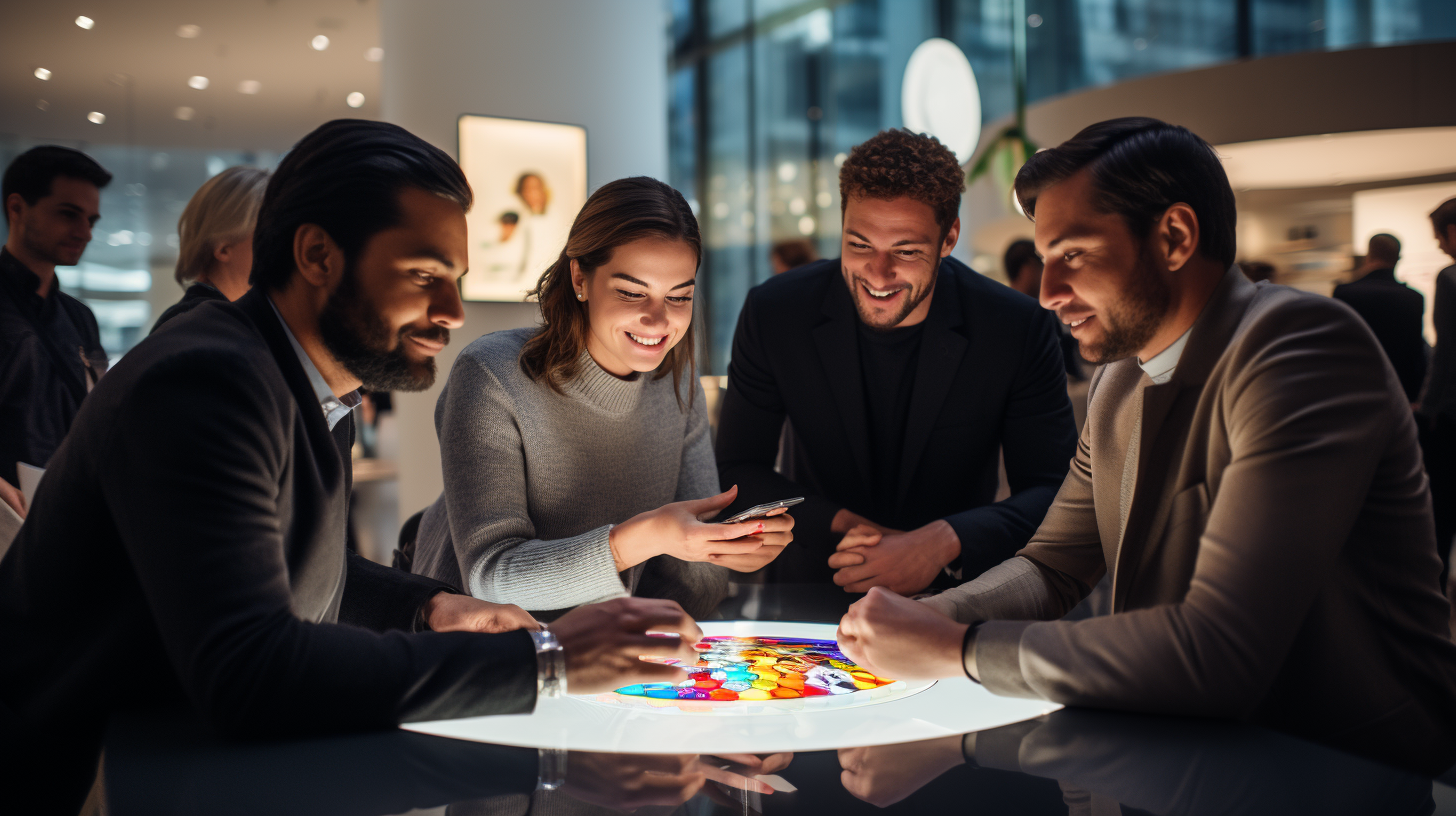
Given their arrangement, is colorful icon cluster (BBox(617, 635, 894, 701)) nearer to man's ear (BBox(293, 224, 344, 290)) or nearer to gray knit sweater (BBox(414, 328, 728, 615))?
gray knit sweater (BBox(414, 328, 728, 615))

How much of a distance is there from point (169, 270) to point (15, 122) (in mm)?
1479

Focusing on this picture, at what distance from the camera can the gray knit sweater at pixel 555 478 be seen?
1.69 metres

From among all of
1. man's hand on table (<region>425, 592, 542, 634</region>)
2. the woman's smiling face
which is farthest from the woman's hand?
the woman's smiling face

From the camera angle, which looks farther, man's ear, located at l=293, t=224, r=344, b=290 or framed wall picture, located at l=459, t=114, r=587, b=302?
framed wall picture, located at l=459, t=114, r=587, b=302

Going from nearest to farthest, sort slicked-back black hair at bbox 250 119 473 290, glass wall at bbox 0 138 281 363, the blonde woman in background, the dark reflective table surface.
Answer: the dark reflective table surface, slicked-back black hair at bbox 250 119 473 290, the blonde woman in background, glass wall at bbox 0 138 281 363

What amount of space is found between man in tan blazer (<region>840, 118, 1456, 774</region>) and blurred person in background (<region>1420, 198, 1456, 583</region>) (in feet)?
13.1

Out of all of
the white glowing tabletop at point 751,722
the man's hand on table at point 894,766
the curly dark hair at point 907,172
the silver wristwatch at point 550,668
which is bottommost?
the white glowing tabletop at point 751,722

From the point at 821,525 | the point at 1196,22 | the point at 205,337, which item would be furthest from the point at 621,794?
the point at 1196,22

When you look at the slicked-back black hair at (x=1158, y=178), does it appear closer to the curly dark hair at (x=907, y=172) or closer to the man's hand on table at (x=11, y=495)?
the curly dark hair at (x=907, y=172)

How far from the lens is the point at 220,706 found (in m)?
0.97

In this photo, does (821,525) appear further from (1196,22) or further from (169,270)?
(169,270)

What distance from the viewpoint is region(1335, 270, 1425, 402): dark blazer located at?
461cm

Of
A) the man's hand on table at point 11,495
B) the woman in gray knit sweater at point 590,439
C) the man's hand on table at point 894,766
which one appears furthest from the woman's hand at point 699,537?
→ the man's hand on table at point 11,495

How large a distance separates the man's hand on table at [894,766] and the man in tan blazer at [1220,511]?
6.1 inches
